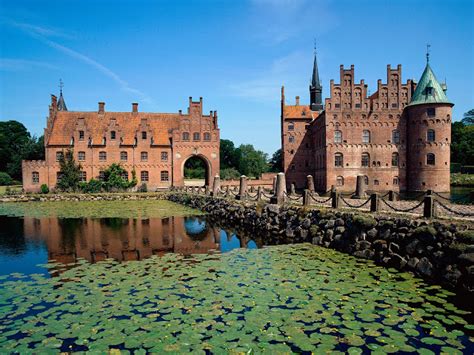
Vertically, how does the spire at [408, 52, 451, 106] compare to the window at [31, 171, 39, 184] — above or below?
above

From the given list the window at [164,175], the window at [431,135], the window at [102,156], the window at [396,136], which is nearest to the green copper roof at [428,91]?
the window at [431,135]

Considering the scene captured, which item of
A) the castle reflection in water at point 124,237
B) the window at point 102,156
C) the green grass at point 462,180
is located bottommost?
the castle reflection in water at point 124,237

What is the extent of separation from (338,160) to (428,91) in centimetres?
1191

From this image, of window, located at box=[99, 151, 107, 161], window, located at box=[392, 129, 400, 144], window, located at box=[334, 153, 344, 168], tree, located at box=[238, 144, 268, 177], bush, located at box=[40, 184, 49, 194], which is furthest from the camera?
tree, located at box=[238, 144, 268, 177]

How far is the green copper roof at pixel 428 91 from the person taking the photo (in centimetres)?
3819

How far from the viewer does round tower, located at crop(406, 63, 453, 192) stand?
38.2 metres

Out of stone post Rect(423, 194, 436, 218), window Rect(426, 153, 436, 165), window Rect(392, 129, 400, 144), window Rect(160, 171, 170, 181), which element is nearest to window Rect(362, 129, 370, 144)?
window Rect(392, 129, 400, 144)

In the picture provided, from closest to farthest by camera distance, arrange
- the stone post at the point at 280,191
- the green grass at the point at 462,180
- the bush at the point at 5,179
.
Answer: the stone post at the point at 280,191
the green grass at the point at 462,180
the bush at the point at 5,179

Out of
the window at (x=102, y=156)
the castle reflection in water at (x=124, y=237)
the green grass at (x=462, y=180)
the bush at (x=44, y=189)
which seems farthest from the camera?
the green grass at (x=462, y=180)

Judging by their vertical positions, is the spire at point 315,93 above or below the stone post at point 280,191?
above

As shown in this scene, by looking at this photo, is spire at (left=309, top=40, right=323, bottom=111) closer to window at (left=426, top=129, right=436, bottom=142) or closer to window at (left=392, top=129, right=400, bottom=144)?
window at (left=392, top=129, right=400, bottom=144)

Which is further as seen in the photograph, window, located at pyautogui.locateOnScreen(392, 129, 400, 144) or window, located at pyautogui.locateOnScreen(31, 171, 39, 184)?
window, located at pyautogui.locateOnScreen(392, 129, 400, 144)

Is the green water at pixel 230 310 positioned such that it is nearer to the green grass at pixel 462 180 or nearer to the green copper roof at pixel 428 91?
the green copper roof at pixel 428 91

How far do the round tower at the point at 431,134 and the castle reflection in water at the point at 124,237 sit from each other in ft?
96.6
